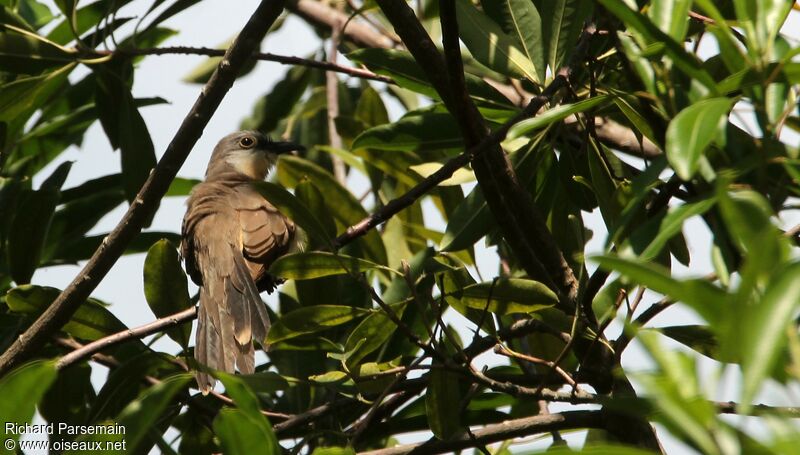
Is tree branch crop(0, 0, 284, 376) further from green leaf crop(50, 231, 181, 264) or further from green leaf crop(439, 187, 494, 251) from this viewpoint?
green leaf crop(50, 231, 181, 264)

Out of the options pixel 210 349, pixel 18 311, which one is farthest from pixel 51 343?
pixel 210 349

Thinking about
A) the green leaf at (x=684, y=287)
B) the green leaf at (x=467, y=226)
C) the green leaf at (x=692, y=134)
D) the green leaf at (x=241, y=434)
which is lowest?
the green leaf at (x=684, y=287)

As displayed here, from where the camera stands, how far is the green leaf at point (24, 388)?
1.72 metres

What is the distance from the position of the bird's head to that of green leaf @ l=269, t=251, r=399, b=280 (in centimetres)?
421

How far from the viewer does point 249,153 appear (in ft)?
25.8

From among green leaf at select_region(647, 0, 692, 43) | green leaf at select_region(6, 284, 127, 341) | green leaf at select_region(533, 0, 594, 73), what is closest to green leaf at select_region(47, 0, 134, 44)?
green leaf at select_region(6, 284, 127, 341)

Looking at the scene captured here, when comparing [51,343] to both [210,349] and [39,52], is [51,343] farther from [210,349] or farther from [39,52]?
[39,52]

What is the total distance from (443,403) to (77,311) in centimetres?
157

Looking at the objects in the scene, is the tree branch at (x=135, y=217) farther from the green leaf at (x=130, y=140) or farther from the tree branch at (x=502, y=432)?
the tree branch at (x=502, y=432)

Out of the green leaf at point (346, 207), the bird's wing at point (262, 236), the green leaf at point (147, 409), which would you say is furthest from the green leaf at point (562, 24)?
the bird's wing at point (262, 236)

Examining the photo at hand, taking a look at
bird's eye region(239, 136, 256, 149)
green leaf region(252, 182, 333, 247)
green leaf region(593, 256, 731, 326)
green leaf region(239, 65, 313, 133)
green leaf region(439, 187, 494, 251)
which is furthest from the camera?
bird's eye region(239, 136, 256, 149)

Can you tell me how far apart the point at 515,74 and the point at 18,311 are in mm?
2136

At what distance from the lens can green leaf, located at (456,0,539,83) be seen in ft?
11.4

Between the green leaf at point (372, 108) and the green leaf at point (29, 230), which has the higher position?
the green leaf at point (372, 108)
